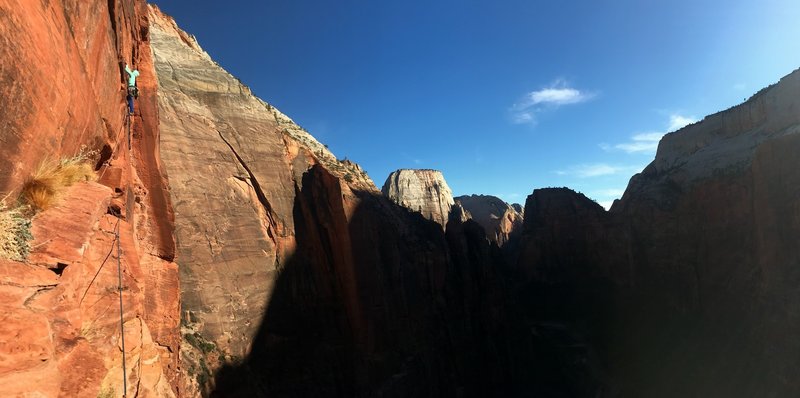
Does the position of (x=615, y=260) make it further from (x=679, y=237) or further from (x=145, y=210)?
(x=145, y=210)

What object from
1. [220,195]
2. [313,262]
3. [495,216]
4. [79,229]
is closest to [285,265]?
[313,262]

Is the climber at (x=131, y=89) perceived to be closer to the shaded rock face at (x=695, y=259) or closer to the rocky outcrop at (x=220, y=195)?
the rocky outcrop at (x=220, y=195)

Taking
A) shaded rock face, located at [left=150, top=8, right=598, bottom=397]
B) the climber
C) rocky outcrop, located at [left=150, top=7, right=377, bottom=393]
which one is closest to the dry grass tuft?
the climber

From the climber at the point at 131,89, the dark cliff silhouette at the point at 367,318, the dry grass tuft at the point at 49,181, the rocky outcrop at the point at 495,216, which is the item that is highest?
the rocky outcrop at the point at 495,216

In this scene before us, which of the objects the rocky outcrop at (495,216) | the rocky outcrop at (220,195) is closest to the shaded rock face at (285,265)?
the rocky outcrop at (220,195)

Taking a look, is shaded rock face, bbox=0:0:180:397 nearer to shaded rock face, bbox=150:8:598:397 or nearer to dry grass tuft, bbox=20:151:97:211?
dry grass tuft, bbox=20:151:97:211

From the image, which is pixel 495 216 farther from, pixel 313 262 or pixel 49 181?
pixel 49 181

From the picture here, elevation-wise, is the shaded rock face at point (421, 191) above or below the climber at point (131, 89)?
above

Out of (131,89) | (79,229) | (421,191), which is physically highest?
(421,191)
